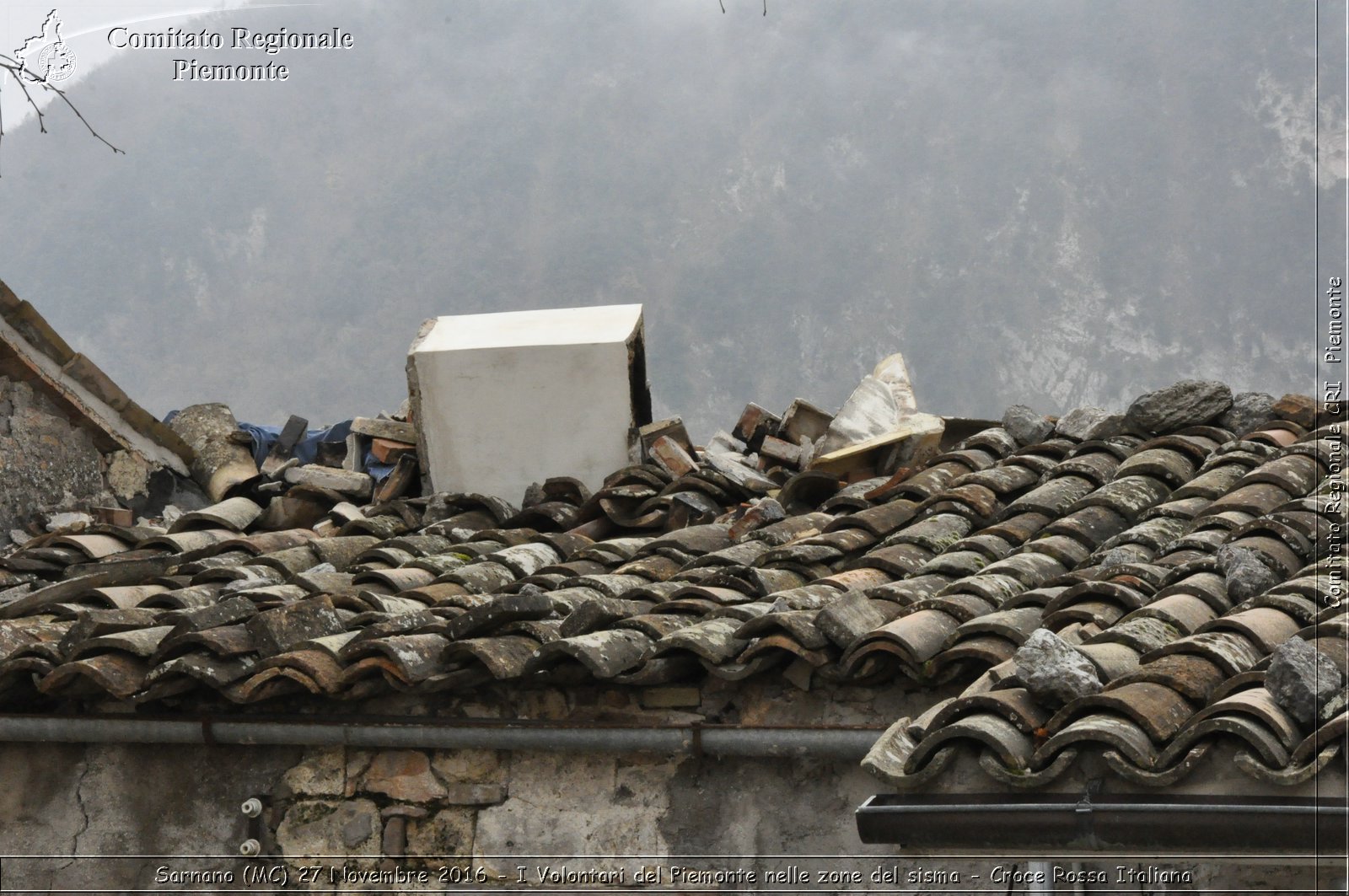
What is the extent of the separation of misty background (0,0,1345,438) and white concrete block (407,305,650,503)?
21.5 meters

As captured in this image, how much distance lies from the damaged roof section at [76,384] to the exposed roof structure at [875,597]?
1.50 m

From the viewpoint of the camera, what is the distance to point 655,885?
15.4 feet

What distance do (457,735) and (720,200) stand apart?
146 feet

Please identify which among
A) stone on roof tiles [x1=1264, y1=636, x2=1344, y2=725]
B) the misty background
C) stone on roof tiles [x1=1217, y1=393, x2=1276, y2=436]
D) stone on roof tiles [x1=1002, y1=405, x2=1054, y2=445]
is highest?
the misty background

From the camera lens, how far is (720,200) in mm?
48219

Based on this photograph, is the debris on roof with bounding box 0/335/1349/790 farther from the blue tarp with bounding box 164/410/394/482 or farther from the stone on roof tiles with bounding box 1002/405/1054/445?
the blue tarp with bounding box 164/410/394/482

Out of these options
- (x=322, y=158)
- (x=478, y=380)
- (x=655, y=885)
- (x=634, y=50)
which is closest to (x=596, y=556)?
(x=655, y=885)

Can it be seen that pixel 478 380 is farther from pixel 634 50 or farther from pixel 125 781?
pixel 634 50

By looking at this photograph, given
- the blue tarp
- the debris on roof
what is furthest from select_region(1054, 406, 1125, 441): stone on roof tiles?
the blue tarp

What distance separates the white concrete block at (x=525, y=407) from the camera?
28.9ft

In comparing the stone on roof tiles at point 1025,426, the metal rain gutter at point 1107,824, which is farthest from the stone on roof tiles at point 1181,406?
the metal rain gutter at point 1107,824

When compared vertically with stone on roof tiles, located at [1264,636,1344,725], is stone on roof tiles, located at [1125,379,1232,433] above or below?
above

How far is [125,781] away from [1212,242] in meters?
44.8

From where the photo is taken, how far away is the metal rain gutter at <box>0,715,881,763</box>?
14.8 ft
